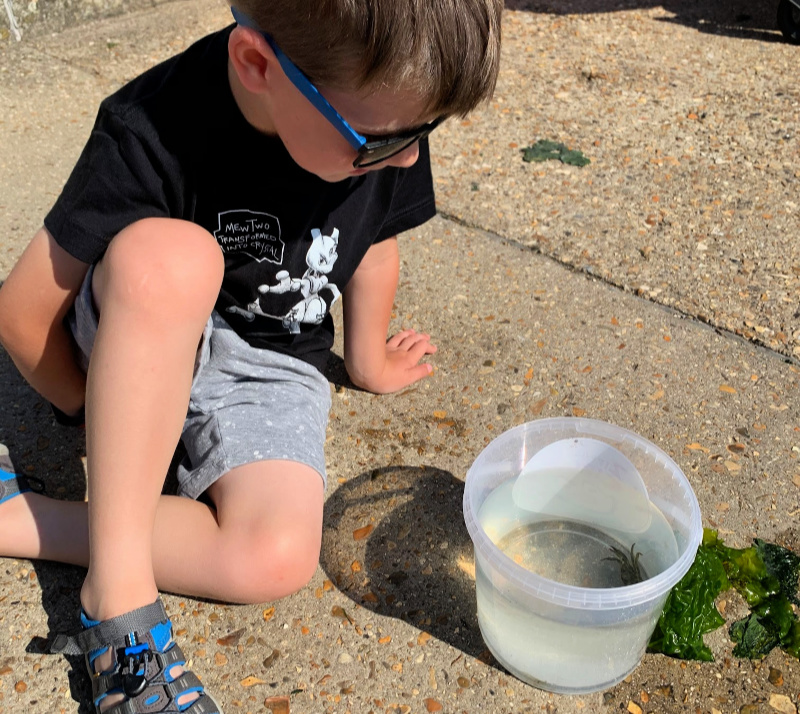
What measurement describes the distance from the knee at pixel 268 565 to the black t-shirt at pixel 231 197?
444 millimetres

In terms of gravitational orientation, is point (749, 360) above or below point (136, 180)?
below

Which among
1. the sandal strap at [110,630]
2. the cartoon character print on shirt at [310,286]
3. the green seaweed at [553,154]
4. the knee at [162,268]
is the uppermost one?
the knee at [162,268]

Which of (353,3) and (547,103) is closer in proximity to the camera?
(353,3)

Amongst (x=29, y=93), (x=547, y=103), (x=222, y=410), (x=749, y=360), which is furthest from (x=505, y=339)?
(x=29, y=93)

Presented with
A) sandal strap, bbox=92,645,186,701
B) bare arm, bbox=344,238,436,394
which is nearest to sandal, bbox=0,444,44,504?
sandal strap, bbox=92,645,186,701

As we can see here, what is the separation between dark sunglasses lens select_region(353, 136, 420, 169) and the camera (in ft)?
4.47

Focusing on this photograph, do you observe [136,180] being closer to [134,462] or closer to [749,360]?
[134,462]

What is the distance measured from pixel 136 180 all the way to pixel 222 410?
472mm

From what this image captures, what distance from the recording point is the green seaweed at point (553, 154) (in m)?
2.83

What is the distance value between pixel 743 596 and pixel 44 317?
1.39 m

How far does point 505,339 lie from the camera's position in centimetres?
215

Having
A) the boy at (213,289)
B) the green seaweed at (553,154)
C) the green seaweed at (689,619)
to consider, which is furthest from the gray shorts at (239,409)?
the green seaweed at (553,154)

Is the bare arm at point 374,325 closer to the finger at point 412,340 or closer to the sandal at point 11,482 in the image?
the finger at point 412,340

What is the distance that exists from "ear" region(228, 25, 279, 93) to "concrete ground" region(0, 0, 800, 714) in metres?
0.82
